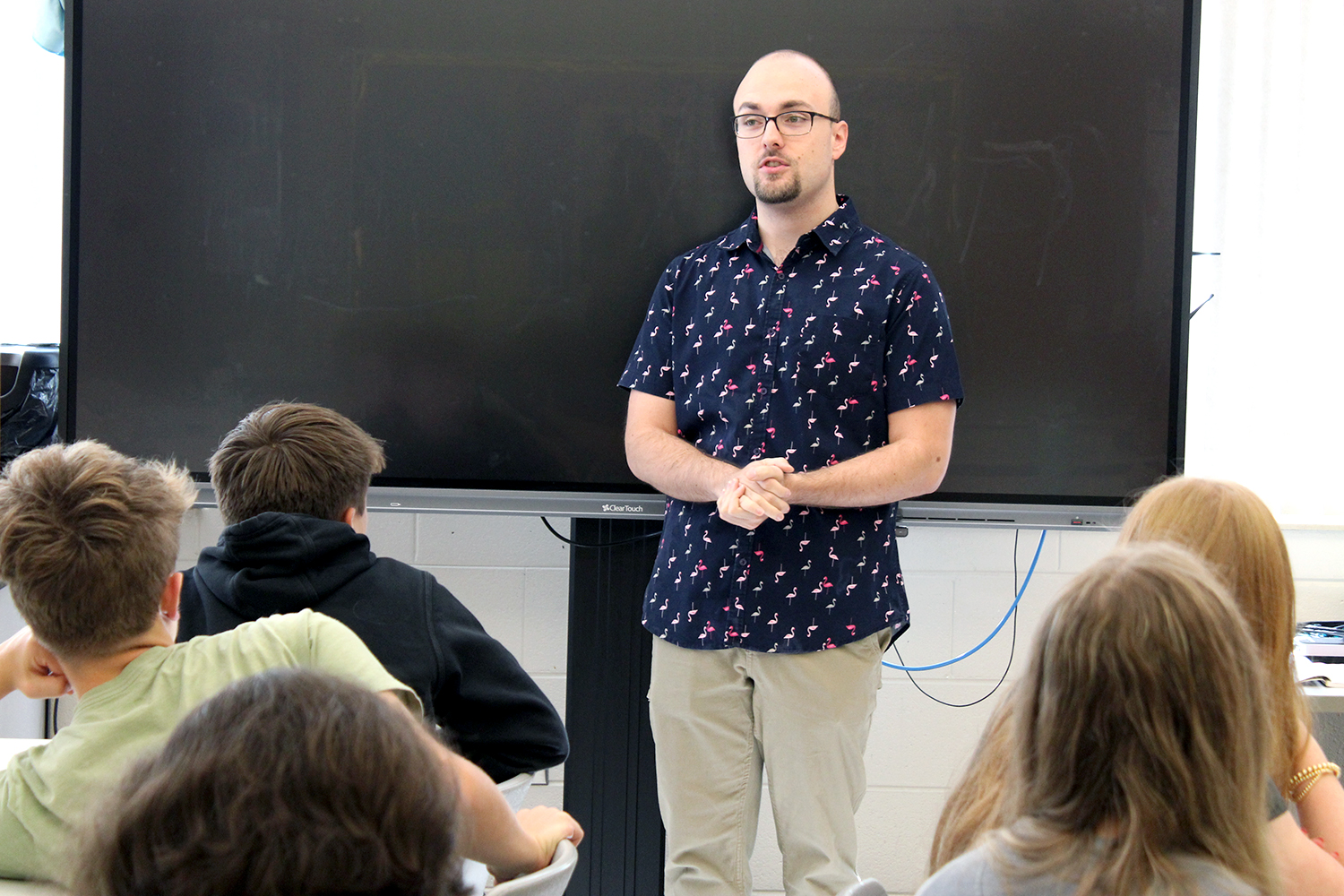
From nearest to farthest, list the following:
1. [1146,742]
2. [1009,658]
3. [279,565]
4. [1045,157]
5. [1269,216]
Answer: [1146,742] → [279,565] → [1045,157] → [1269,216] → [1009,658]

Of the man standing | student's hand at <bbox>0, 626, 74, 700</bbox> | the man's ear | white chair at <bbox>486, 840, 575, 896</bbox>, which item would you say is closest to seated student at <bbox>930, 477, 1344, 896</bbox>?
white chair at <bbox>486, 840, 575, 896</bbox>

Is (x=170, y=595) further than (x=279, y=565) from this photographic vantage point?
No

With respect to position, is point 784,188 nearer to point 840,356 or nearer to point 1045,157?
point 840,356

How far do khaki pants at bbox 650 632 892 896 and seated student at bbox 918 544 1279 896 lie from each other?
1.14 meters

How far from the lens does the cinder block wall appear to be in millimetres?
2828

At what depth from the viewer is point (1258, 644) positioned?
→ 1.31 m

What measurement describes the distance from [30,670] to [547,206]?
1489mm

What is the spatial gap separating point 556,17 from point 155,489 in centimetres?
160

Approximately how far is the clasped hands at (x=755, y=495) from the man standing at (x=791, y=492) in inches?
2.2

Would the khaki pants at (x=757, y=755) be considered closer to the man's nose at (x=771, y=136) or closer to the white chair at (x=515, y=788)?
the white chair at (x=515, y=788)

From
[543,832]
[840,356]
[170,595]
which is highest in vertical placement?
[840,356]

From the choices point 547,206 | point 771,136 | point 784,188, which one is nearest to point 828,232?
point 784,188

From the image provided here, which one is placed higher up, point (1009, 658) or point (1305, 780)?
point (1305, 780)

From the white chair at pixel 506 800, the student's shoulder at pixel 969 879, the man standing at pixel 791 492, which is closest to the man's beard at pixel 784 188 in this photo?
the man standing at pixel 791 492
